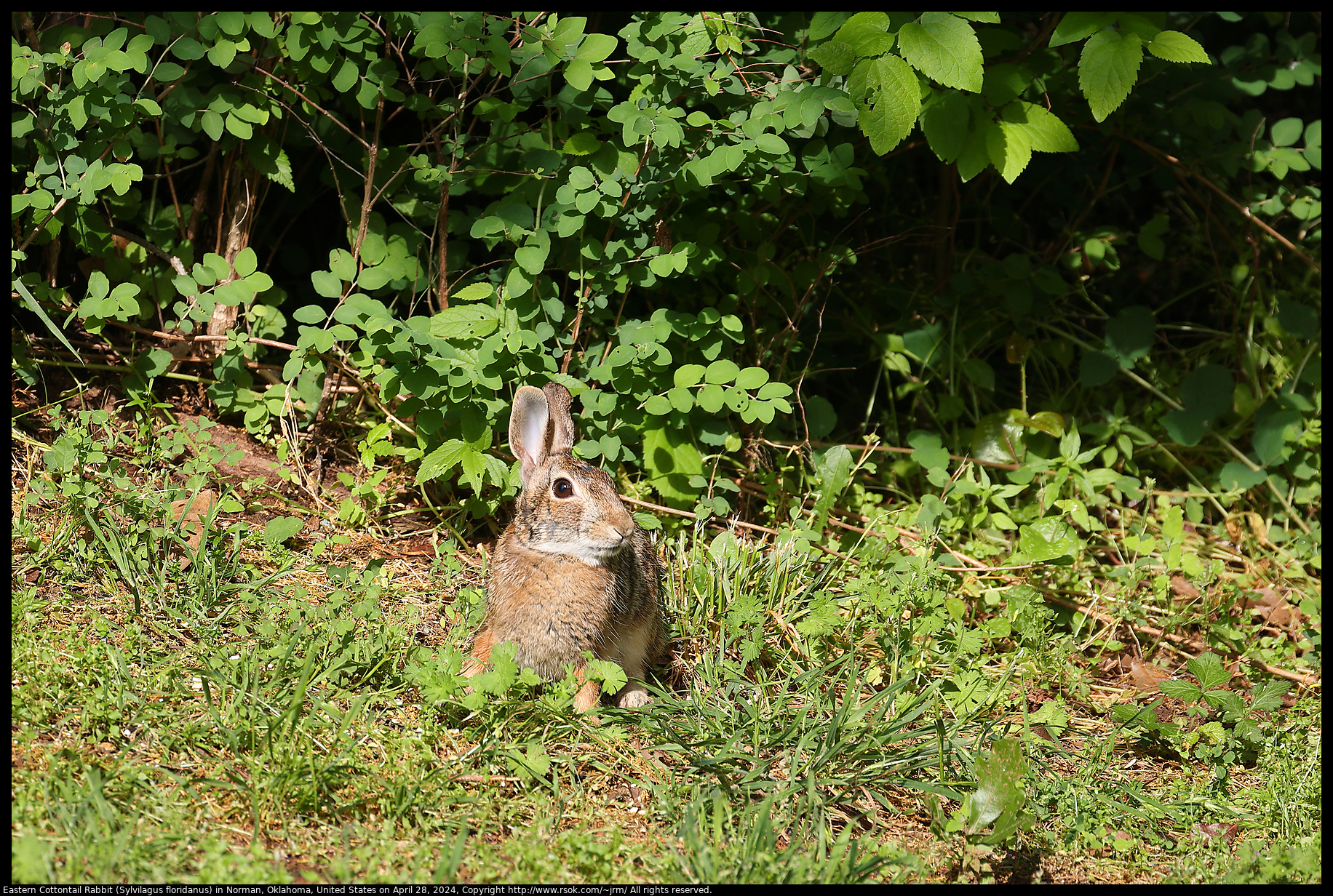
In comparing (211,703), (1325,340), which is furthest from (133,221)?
(1325,340)

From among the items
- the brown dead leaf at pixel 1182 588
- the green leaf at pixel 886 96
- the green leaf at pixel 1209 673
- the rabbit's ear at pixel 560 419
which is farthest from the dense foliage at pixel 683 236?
the green leaf at pixel 1209 673

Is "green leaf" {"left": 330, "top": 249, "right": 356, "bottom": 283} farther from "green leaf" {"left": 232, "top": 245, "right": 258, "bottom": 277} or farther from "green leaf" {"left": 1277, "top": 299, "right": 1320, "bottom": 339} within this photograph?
"green leaf" {"left": 1277, "top": 299, "right": 1320, "bottom": 339}

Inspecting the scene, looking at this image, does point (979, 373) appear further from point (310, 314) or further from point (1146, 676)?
point (310, 314)

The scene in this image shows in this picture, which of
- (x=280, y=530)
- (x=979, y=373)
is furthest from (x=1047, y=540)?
(x=280, y=530)

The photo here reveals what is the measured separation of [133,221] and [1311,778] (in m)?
4.82

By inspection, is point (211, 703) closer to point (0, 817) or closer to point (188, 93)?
point (0, 817)

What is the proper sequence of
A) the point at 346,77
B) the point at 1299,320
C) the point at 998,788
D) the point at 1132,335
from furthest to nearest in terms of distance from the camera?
the point at 1299,320, the point at 1132,335, the point at 346,77, the point at 998,788

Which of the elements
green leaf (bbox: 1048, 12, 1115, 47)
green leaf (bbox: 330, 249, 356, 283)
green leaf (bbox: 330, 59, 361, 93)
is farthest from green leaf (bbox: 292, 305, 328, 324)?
green leaf (bbox: 1048, 12, 1115, 47)

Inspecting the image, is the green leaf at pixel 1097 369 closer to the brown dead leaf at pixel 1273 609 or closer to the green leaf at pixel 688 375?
the brown dead leaf at pixel 1273 609

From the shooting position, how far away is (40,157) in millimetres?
3936

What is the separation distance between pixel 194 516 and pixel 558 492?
142 centimetres

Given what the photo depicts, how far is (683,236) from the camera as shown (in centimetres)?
416

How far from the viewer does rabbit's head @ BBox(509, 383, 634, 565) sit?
343cm

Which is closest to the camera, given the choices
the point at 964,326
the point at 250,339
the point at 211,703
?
the point at 211,703
